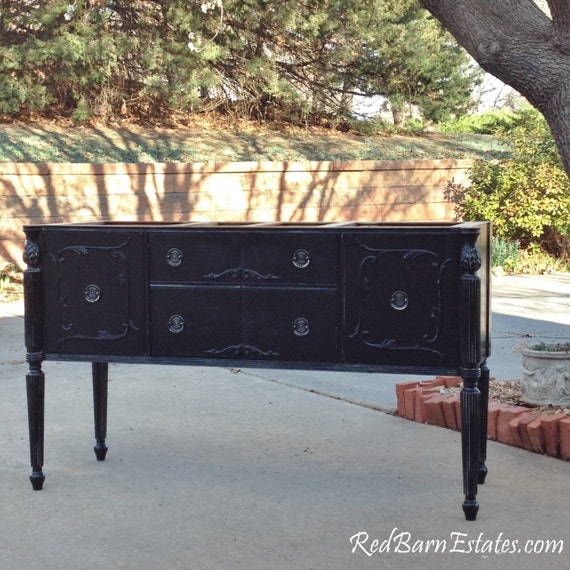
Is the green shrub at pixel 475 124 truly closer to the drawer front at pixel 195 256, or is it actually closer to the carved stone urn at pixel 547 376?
the carved stone urn at pixel 547 376

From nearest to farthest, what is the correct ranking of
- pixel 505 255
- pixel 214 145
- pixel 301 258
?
pixel 301 258 < pixel 505 255 < pixel 214 145

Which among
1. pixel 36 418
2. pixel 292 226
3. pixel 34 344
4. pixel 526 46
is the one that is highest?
pixel 526 46

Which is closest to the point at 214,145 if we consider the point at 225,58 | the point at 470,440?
the point at 225,58

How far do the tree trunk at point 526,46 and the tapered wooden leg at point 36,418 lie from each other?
98.0 inches

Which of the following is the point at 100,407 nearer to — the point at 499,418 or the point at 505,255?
the point at 499,418

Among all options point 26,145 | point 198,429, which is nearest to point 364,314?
point 198,429

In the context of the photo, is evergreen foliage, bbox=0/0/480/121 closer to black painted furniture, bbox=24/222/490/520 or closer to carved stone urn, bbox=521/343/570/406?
black painted furniture, bbox=24/222/490/520

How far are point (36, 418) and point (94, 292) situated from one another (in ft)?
1.99

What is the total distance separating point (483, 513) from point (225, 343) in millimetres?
1244

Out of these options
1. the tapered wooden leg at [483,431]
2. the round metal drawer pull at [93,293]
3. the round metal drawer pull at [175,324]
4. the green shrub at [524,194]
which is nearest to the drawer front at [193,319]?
the round metal drawer pull at [175,324]

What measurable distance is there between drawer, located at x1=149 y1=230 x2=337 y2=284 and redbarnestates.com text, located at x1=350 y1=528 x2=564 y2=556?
3.40 feet

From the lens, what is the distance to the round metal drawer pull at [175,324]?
4125mm

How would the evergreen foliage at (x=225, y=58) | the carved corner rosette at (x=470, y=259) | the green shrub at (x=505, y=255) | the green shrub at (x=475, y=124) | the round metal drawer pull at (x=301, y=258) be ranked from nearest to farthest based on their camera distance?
the carved corner rosette at (x=470, y=259) → the round metal drawer pull at (x=301, y=258) → the green shrub at (x=505, y=255) → the evergreen foliage at (x=225, y=58) → the green shrub at (x=475, y=124)

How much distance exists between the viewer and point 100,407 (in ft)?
15.7
